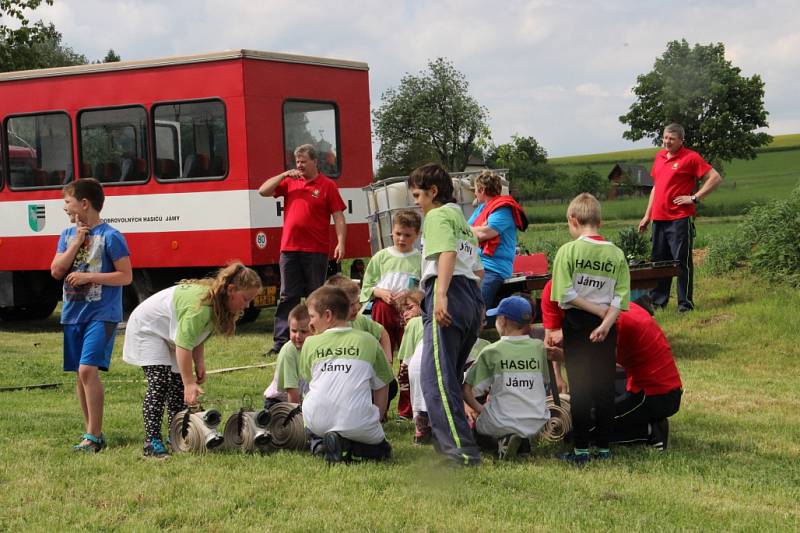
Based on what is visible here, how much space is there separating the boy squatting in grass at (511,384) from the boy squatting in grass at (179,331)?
1440 mm

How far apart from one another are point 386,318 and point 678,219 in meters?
4.30

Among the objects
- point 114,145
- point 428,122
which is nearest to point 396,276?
point 114,145

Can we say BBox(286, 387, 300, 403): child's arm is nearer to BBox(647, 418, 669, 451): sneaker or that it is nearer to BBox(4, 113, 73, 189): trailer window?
BBox(647, 418, 669, 451): sneaker

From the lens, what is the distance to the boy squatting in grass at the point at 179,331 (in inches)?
239

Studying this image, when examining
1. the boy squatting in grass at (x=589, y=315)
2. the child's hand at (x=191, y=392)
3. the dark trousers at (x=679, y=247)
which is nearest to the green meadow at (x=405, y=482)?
the boy squatting in grass at (x=589, y=315)

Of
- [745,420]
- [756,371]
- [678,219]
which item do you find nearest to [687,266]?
[678,219]

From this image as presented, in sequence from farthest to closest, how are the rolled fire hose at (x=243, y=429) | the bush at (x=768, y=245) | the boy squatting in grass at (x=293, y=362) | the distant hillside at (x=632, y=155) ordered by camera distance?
the distant hillside at (x=632, y=155), the bush at (x=768, y=245), the boy squatting in grass at (x=293, y=362), the rolled fire hose at (x=243, y=429)

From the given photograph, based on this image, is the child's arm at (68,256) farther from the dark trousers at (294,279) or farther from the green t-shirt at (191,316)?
the dark trousers at (294,279)

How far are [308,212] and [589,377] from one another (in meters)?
5.11

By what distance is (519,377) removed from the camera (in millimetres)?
6168

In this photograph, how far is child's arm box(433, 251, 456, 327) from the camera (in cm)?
567

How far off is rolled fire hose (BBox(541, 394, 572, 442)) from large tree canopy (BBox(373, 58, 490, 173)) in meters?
46.1

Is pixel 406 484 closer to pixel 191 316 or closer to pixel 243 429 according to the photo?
pixel 243 429

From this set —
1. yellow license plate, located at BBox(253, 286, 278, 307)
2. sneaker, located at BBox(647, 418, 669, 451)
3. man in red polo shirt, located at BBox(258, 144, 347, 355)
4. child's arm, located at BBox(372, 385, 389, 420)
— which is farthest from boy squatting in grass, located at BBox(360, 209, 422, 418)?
yellow license plate, located at BBox(253, 286, 278, 307)
